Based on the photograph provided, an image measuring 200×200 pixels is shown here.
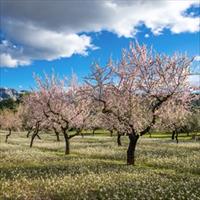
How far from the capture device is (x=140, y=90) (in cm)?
3459

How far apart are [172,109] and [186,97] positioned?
5.11ft

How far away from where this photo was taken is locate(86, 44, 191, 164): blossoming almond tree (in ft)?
109

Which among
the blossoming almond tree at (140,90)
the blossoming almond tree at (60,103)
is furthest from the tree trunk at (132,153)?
the blossoming almond tree at (60,103)

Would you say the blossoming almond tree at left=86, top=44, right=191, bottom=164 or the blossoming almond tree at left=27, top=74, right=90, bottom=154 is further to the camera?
the blossoming almond tree at left=27, top=74, right=90, bottom=154

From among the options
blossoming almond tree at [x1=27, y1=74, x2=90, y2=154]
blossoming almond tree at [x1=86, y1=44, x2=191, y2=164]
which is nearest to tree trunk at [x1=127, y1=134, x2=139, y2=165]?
blossoming almond tree at [x1=86, y1=44, x2=191, y2=164]

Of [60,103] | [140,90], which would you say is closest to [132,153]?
[140,90]

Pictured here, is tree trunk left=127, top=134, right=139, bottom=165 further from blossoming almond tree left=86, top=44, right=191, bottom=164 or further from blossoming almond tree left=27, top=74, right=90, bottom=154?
blossoming almond tree left=27, top=74, right=90, bottom=154

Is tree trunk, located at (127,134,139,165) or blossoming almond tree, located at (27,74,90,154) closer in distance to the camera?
tree trunk, located at (127,134,139,165)

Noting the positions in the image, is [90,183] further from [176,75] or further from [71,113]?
[71,113]

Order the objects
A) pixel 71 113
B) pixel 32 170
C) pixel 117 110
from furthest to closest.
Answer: pixel 71 113
pixel 117 110
pixel 32 170

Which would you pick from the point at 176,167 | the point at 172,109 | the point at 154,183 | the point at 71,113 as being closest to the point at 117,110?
the point at 172,109

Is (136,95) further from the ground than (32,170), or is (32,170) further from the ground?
(136,95)

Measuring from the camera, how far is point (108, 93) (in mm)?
35156

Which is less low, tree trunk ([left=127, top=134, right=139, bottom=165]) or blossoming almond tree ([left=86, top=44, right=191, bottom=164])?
blossoming almond tree ([left=86, top=44, right=191, bottom=164])
